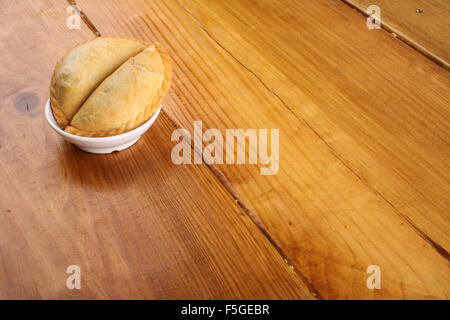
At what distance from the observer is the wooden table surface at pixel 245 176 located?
47 centimetres

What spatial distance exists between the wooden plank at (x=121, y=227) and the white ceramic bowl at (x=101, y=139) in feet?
0.05

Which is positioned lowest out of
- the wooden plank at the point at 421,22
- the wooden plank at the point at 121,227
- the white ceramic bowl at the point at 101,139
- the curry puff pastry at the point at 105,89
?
the wooden plank at the point at 121,227

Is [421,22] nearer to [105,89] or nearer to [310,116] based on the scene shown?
[310,116]

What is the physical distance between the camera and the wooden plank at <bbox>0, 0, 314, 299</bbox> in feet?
1.49

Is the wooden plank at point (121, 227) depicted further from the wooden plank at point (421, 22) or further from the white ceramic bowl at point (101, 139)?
the wooden plank at point (421, 22)

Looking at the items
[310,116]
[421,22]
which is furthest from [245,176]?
[421,22]

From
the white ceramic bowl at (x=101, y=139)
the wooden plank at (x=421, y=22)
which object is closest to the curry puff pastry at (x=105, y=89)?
the white ceramic bowl at (x=101, y=139)

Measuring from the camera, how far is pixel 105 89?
1.66ft

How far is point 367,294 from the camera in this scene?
460mm

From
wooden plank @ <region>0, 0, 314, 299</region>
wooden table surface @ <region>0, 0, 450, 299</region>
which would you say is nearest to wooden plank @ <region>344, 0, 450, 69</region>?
wooden table surface @ <region>0, 0, 450, 299</region>

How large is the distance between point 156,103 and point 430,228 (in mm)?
373

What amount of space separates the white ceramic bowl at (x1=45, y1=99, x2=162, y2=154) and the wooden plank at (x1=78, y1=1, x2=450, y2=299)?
9cm
